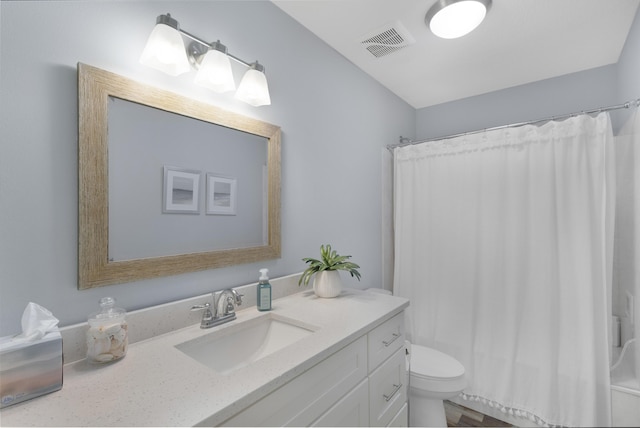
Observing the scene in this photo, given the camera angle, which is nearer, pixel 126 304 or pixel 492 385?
pixel 126 304

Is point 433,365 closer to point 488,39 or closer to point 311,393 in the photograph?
point 311,393

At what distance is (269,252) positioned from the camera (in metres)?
1.40

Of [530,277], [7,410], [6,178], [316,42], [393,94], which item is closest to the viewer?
[7,410]

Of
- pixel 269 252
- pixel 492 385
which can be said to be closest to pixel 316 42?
pixel 269 252

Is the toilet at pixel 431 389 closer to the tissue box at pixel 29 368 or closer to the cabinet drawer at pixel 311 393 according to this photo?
the cabinet drawer at pixel 311 393

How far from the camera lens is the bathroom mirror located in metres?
0.88

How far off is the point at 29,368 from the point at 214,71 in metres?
1.05

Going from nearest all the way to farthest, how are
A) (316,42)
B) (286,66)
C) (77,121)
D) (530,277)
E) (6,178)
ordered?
(6,178) < (77,121) < (530,277) < (286,66) < (316,42)

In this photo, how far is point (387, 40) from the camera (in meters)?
1.72

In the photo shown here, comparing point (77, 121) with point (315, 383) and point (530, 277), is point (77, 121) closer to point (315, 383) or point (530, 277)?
point (315, 383)

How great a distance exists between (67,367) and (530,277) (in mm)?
1850

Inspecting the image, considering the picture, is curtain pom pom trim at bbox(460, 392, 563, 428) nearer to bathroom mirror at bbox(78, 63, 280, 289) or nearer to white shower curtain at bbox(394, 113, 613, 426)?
white shower curtain at bbox(394, 113, 613, 426)

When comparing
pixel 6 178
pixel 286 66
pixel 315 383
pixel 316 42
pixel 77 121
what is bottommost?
pixel 315 383

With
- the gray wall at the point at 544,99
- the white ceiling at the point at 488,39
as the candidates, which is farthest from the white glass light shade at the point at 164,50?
the gray wall at the point at 544,99
